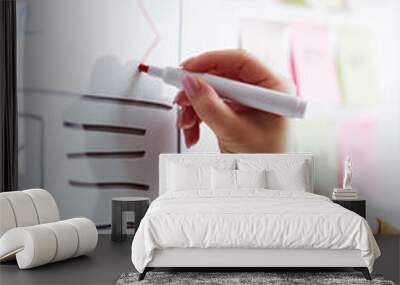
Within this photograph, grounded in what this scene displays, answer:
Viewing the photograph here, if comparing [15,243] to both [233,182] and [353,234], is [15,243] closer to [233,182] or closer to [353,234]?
[233,182]

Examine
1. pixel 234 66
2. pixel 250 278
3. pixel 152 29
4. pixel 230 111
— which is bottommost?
pixel 250 278

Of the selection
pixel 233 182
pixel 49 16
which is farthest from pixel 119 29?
pixel 233 182

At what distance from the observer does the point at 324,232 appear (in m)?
4.63

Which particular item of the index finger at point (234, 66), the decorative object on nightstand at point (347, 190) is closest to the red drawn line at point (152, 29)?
the index finger at point (234, 66)

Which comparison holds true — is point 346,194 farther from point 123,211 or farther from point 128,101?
point 128,101

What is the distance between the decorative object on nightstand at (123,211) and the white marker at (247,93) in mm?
1365

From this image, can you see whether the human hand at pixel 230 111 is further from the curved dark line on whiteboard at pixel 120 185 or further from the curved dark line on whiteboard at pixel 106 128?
the curved dark line on whiteboard at pixel 120 185

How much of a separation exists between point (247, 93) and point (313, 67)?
30.6 inches

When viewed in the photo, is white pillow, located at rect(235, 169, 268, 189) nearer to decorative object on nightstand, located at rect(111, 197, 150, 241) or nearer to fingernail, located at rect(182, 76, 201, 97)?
decorative object on nightstand, located at rect(111, 197, 150, 241)

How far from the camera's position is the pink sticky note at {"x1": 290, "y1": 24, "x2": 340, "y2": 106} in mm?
7016

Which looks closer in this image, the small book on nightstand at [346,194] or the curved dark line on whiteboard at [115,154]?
A: the small book on nightstand at [346,194]

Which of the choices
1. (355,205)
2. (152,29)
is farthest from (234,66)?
(355,205)

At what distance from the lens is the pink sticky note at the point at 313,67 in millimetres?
7016

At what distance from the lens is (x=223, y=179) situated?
6262 millimetres
